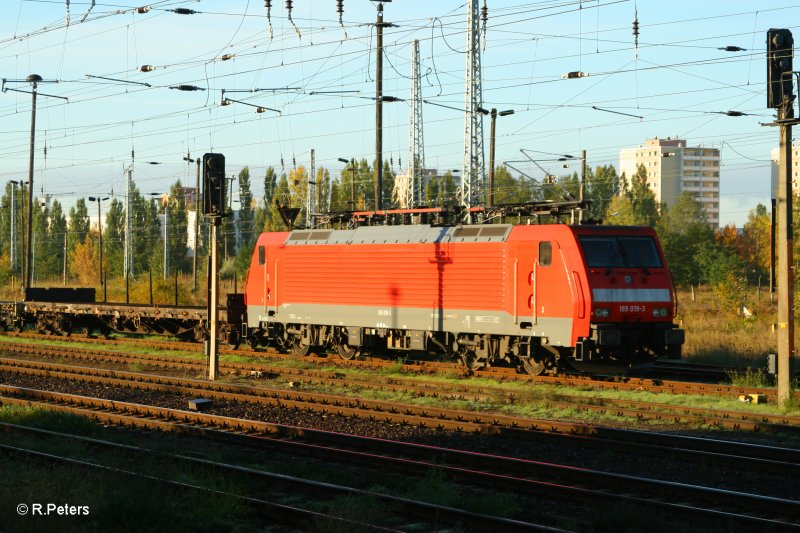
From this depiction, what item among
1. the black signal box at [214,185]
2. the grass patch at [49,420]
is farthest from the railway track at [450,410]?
the black signal box at [214,185]

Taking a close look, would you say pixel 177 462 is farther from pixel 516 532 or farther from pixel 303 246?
pixel 303 246

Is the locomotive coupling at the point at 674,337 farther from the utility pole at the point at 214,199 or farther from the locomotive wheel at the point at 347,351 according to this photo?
the utility pole at the point at 214,199

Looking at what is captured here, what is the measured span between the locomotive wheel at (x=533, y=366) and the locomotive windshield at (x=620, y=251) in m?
2.83

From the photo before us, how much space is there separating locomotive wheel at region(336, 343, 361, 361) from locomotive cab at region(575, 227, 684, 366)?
23.6 feet

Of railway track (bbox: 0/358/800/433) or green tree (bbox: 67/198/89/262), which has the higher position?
green tree (bbox: 67/198/89/262)

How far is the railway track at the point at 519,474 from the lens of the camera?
9.88 m

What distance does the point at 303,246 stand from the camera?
2652 cm

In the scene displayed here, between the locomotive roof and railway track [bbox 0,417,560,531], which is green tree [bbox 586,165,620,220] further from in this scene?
railway track [bbox 0,417,560,531]

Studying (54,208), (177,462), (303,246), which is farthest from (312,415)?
(54,208)

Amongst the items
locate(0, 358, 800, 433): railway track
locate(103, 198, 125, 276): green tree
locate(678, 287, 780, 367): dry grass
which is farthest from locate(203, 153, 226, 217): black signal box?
locate(103, 198, 125, 276): green tree

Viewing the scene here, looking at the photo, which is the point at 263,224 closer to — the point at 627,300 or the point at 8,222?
the point at 8,222

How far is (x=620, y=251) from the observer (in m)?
20.6

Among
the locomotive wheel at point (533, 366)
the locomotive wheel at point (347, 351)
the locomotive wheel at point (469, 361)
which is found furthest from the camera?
the locomotive wheel at point (347, 351)

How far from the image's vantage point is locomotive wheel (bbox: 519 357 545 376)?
2175 centimetres
